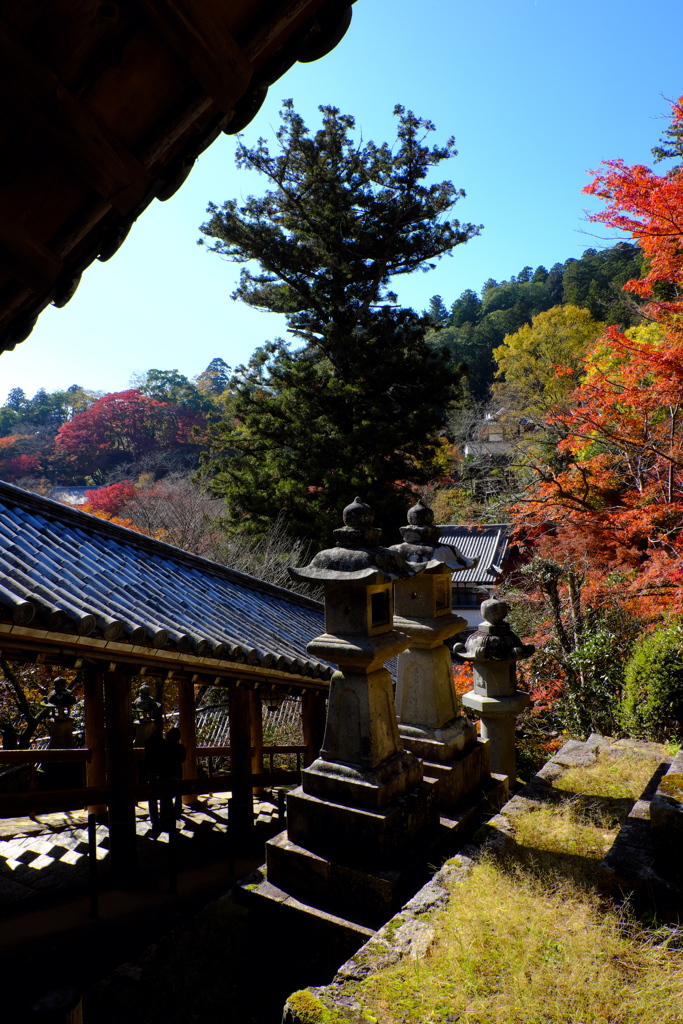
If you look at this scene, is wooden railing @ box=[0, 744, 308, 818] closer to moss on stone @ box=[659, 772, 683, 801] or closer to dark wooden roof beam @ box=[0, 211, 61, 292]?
moss on stone @ box=[659, 772, 683, 801]

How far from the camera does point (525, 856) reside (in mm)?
3568

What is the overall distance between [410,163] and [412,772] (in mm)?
18681

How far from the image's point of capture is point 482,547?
23.5 meters

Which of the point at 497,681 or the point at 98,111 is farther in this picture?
the point at 497,681

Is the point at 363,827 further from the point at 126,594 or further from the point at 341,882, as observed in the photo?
the point at 126,594

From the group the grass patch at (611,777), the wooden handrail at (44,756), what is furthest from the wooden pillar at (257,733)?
the grass patch at (611,777)

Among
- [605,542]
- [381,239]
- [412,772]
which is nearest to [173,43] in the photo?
[412,772]

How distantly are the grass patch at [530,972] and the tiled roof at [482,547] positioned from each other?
62.2ft

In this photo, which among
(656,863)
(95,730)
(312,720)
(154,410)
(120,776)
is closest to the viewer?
→ (656,863)

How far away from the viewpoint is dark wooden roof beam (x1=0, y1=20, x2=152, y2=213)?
83 centimetres

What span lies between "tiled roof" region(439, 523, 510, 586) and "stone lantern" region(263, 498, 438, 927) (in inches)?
726

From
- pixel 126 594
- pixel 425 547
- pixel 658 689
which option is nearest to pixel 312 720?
pixel 126 594

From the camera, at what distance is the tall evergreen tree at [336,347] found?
16.9m

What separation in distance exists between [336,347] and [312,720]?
13.5 m
